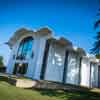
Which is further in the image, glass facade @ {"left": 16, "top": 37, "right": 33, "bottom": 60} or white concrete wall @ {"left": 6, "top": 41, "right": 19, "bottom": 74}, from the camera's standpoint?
white concrete wall @ {"left": 6, "top": 41, "right": 19, "bottom": 74}

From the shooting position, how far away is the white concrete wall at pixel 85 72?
22.4 m

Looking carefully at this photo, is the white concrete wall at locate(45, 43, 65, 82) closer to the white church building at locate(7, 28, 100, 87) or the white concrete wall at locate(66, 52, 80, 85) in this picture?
the white church building at locate(7, 28, 100, 87)

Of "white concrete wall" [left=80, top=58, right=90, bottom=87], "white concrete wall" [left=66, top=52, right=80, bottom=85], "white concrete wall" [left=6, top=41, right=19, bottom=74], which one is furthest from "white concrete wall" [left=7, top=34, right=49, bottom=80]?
"white concrete wall" [left=80, top=58, right=90, bottom=87]

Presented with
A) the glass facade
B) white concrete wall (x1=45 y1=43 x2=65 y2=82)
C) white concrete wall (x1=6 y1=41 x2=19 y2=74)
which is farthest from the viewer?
white concrete wall (x1=6 y1=41 x2=19 y2=74)

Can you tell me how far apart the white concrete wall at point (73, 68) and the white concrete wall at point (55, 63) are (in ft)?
4.45

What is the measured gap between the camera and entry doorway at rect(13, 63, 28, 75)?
63.0 feet

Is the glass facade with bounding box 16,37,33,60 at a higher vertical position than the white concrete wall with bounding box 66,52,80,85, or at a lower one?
higher

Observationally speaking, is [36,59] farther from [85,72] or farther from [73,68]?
[85,72]

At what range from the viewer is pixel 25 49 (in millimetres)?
20688

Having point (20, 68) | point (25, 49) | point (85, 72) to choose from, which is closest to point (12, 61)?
point (20, 68)

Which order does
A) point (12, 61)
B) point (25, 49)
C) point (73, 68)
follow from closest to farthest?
point (25, 49)
point (73, 68)
point (12, 61)

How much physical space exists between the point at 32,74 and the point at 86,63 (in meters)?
9.97

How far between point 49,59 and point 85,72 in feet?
26.7

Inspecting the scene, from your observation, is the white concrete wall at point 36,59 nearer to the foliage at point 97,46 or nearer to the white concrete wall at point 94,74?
the foliage at point 97,46
